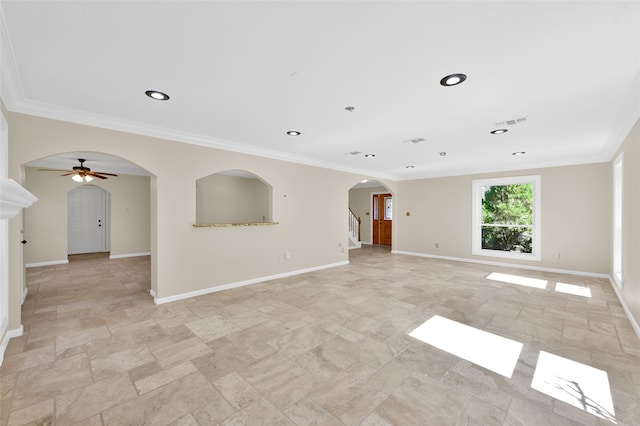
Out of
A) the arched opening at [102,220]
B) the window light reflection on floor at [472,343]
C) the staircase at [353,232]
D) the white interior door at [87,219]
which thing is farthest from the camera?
the staircase at [353,232]

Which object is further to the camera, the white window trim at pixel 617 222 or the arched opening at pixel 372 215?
the arched opening at pixel 372 215

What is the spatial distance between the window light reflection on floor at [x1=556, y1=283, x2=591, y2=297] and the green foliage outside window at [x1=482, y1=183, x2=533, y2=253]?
188cm

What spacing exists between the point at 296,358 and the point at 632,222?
4.39 m

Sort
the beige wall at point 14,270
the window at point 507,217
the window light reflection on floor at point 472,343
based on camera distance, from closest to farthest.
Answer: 1. the window light reflection on floor at point 472,343
2. the beige wall at point 14,270
3. the window at point 507,217

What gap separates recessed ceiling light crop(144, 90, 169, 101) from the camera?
112 inches

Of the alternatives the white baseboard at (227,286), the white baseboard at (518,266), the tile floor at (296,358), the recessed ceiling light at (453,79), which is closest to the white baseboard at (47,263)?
the tile floor at (296,358)

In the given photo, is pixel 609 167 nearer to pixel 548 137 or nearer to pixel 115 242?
pixel 548 137

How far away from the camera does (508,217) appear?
286 inches

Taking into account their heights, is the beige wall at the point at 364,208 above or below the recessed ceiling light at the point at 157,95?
below

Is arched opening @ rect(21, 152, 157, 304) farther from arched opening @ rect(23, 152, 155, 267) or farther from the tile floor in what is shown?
the tile floor

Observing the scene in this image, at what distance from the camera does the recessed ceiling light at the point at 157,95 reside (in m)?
2.83

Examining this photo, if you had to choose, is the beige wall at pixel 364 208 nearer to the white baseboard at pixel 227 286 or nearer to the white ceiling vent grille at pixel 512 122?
the white baseboard at pixel 227 286

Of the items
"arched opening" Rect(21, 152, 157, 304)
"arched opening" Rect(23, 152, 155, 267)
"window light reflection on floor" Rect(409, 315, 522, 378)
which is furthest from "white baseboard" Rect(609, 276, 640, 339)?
"arched opening" Rect(23, 152, 155, 267)

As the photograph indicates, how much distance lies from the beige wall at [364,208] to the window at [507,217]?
4.31 metres
